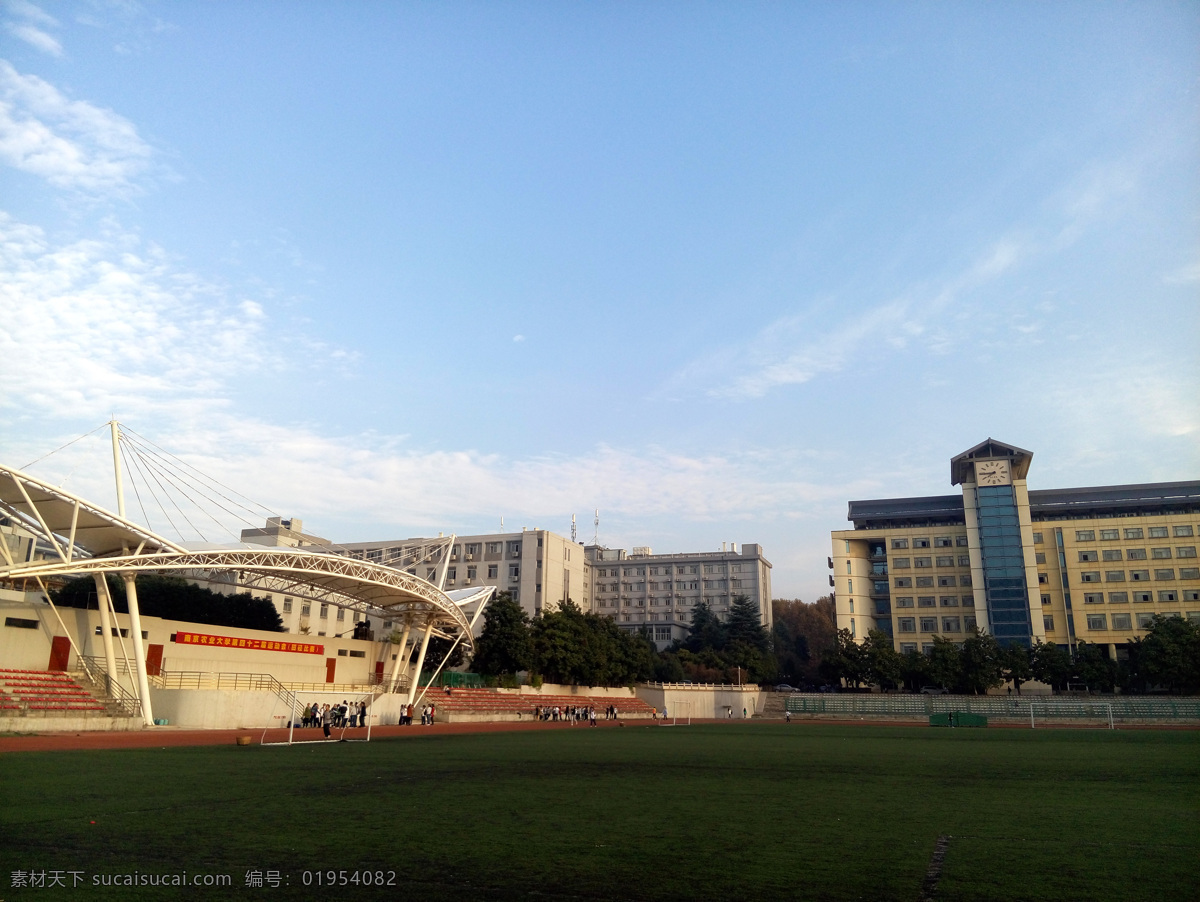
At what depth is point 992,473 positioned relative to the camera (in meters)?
Result: 87.8

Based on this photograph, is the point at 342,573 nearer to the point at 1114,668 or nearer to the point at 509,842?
the point at 509,842

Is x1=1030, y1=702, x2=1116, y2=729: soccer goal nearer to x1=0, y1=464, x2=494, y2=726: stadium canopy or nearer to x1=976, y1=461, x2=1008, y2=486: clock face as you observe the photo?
x1=976, y1=461, x2=1008, y2=486: clock face

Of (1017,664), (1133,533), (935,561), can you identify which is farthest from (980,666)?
(1133,533)

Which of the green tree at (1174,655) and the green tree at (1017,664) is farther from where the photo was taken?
the green tree at (1017,664)

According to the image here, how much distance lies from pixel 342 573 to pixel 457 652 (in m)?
25.6

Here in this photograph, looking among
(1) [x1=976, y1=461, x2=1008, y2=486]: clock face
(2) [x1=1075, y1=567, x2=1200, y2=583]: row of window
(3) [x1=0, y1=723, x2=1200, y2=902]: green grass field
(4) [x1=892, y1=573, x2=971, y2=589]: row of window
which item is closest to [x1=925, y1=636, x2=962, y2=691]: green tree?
(4) [x1=892, y1=573, x2=971, y2=589]: row of window

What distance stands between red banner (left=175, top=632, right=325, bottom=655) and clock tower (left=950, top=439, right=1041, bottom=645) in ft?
225

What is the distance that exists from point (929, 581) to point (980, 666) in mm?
20471

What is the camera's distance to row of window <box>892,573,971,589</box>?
9031cm

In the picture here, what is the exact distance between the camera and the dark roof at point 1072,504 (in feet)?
286

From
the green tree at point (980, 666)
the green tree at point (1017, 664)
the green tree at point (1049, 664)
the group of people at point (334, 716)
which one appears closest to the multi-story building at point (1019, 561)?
the green tree at point (1049, 664)

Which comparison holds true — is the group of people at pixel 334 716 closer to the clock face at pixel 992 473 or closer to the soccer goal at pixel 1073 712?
the soccer goal at pixel 1073 712

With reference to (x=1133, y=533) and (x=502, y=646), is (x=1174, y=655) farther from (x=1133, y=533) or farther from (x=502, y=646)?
(x=502, y=646)

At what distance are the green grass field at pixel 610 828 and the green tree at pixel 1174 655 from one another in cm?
5824
